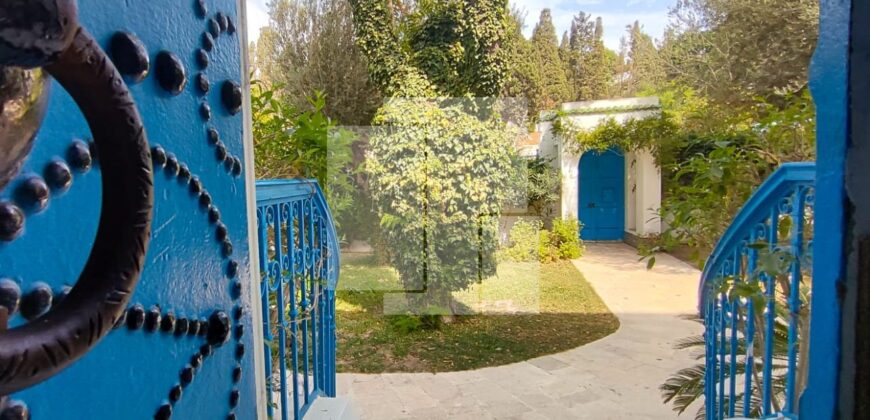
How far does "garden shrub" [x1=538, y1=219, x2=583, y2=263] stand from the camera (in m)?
9.45

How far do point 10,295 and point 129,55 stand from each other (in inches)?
11.4

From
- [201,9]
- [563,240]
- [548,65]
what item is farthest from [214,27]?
[548,65]

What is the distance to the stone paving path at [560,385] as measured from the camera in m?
3.70

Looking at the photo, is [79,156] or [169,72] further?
[169,72]

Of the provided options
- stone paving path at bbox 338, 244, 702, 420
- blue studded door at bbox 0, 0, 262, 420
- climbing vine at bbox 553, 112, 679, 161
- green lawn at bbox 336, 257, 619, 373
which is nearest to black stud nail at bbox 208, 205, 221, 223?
blue studded door at bbox 0, 0, 262, 420

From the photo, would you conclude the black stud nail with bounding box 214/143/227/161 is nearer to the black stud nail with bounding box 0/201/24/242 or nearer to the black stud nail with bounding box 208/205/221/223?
the black stud nail with bounding box 208/205/221/223

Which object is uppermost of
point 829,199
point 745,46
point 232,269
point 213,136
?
point 745,46

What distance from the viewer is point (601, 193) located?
11133 millimetres

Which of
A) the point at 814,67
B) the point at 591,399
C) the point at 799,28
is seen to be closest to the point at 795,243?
the point at 814,67

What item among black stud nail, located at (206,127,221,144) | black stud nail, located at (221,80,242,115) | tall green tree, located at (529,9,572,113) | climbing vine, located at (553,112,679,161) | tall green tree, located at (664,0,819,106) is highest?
tall green tree, located at (529,9,572,113)

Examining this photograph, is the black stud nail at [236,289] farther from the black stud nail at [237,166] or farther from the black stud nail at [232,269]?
the black stud nail at [237,166]

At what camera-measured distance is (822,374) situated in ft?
2.16

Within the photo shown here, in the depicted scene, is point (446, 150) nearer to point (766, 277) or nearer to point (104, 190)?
point (766, 277)

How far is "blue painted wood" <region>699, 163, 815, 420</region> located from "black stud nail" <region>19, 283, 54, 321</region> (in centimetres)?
156
